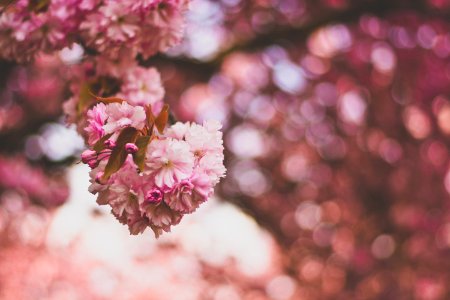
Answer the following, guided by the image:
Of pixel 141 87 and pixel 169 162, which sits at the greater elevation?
pixel 169 162

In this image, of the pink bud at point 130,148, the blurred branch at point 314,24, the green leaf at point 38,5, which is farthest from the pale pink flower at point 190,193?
the blurred branch at point 314,24

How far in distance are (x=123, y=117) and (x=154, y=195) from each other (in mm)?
182

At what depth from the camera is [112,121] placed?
1412mm

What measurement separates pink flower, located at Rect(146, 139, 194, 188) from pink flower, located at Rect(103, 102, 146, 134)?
0.06 metres

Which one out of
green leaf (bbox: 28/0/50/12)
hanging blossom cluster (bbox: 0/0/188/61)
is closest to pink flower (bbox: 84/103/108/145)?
hanging blossom cluster (bbox: 0/0/188/61)

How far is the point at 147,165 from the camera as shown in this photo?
1.37 meters

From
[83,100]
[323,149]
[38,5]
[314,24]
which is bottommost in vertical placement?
[323,149]

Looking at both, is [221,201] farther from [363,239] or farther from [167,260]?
[167,260]

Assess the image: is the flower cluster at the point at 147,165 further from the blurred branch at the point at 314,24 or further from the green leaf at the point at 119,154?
the blurred branch at the point at 314,24

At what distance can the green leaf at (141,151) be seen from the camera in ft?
4.48

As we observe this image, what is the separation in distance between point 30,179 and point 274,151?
10.8ft

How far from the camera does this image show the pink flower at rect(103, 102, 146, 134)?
1.39 meters

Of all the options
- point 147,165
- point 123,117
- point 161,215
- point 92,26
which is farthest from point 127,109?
point 92,26

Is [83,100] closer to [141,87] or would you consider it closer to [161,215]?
[141,87]
